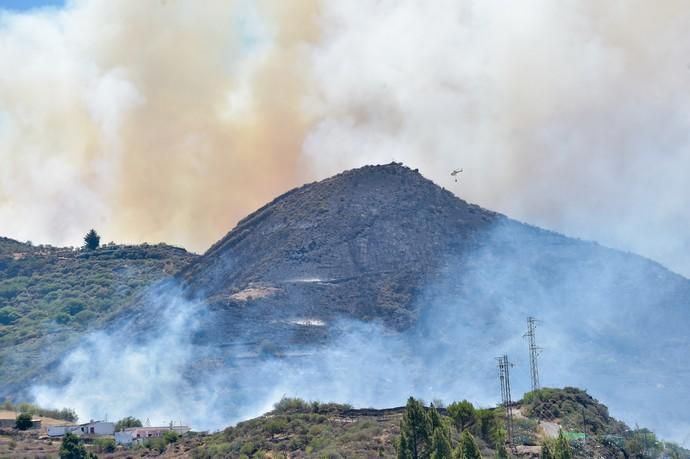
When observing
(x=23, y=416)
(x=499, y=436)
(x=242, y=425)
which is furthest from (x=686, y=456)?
(x=23, y=416)

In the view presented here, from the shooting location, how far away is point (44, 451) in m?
149

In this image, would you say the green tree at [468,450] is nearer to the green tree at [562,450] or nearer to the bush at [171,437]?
the green tree at [562,450]

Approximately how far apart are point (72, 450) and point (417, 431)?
4455 cm

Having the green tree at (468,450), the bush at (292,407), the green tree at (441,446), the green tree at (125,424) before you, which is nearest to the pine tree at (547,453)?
the green tree at (468,450)

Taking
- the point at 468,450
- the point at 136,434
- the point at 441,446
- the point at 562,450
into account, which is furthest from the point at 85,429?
the point at 562,450

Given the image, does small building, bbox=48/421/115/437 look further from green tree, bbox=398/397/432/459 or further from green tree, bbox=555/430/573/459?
green tree, bbox=555/430/573/459

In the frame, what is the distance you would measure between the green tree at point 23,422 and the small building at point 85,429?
4.14 meters

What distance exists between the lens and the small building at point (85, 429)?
16375 cm

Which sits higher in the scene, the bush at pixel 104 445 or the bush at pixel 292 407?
the bush at pixel 292 407

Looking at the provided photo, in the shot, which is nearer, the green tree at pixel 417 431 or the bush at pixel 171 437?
the green tree at pixel 417 431

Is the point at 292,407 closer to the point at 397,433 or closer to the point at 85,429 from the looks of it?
the point at 397,433

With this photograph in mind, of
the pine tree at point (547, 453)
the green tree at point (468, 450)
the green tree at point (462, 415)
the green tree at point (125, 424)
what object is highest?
the green tree at point (125, 424)

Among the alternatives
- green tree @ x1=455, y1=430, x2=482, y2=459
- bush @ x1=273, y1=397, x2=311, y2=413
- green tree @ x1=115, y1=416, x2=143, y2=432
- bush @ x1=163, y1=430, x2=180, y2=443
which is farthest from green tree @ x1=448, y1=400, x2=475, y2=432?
green tree @ x1=115, y1=416, x2=143, y2=432

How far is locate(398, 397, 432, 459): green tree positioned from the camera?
361 ft
